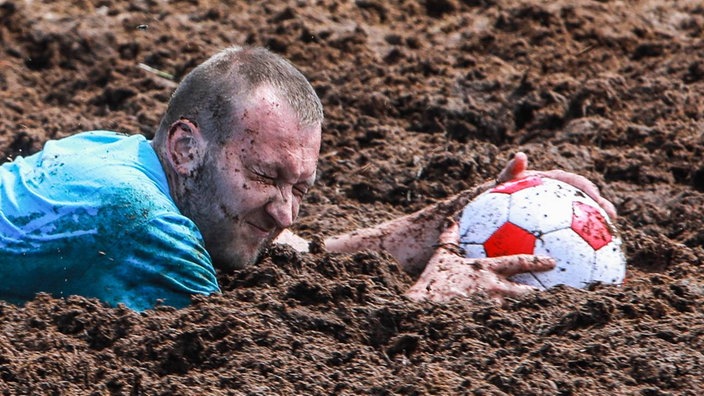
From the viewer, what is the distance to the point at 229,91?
5.21m

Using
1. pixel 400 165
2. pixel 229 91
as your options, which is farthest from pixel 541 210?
pixel 400 165

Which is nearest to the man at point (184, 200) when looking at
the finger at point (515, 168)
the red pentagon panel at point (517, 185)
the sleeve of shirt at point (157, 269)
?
the sleeve of shirt at point (157, 269)

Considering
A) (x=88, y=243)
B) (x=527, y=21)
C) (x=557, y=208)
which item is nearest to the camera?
(x=88, y=243)

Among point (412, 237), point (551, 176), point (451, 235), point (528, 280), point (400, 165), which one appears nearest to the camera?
point (528, 280)

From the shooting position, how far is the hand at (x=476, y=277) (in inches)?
196

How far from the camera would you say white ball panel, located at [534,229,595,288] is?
202 inches

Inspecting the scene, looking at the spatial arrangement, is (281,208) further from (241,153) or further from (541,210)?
(541,210)

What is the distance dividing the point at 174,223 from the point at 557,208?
147cm

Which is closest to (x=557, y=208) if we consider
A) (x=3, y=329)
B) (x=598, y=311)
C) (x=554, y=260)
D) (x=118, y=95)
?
(x=554, y=260)

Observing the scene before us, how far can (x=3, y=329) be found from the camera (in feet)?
15.0

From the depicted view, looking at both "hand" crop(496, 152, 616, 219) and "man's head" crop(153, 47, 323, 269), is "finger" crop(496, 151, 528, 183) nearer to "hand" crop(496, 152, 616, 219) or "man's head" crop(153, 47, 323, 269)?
"hand" crop(496, 152, 616, 219)

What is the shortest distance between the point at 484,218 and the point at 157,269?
1304 millimetres

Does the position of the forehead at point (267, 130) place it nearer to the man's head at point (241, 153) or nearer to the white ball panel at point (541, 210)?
the man's head at point (241, 153)

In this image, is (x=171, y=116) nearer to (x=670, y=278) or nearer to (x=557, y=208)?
(x=557, y=208)
